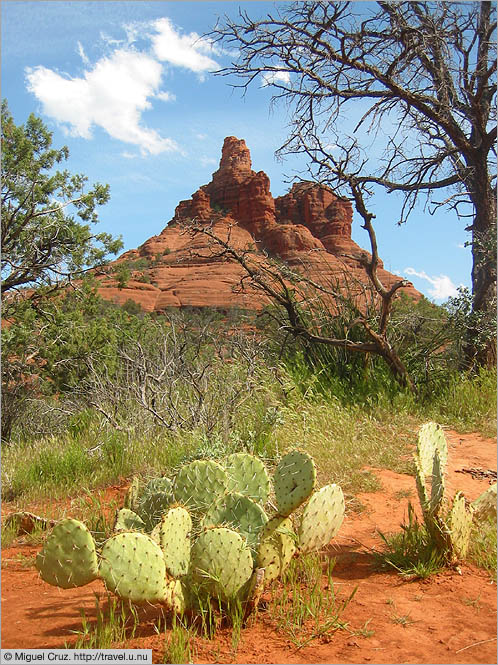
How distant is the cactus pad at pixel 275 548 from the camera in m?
2.89

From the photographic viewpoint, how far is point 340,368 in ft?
25.6

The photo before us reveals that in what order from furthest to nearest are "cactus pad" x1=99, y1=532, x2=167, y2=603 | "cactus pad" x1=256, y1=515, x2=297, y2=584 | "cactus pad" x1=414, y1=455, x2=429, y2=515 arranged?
"cactus pad" x1=414, y1=455, x2=429, y2=515
"cactus pad" x1=256, y1=515, x2=297, y2=584
"cactus pad" x1=99, y1=532, x2=167, y2=603

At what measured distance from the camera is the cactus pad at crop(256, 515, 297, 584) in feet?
9.48

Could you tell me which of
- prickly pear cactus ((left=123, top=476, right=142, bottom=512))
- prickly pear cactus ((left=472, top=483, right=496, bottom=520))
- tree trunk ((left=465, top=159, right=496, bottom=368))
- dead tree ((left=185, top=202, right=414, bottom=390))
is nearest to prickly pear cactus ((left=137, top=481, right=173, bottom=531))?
prickly pear cactus ((left=123, top=476, right=142, bottom=512))

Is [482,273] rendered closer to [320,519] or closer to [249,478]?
[249,478]

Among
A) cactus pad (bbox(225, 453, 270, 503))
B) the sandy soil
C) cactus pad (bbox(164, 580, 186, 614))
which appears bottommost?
the sandy soil

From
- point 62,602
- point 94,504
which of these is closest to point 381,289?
point 94,504

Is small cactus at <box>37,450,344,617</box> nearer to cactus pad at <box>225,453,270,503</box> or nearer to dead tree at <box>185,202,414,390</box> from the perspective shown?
cactus pad at <box>225,453,270,503</box>

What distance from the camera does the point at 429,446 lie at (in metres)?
3.52

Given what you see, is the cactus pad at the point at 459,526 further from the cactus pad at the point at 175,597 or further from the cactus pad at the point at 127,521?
the cactus pad at the point at 127,521

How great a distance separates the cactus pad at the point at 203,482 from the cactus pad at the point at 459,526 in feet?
3.86

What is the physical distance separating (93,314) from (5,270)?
2260 millimetres

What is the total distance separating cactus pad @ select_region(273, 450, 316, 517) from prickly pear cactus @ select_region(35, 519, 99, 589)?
973 millimetres

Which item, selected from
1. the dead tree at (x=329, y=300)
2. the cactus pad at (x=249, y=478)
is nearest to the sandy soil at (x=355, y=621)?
the cactus pad at (x=249, y=478)
